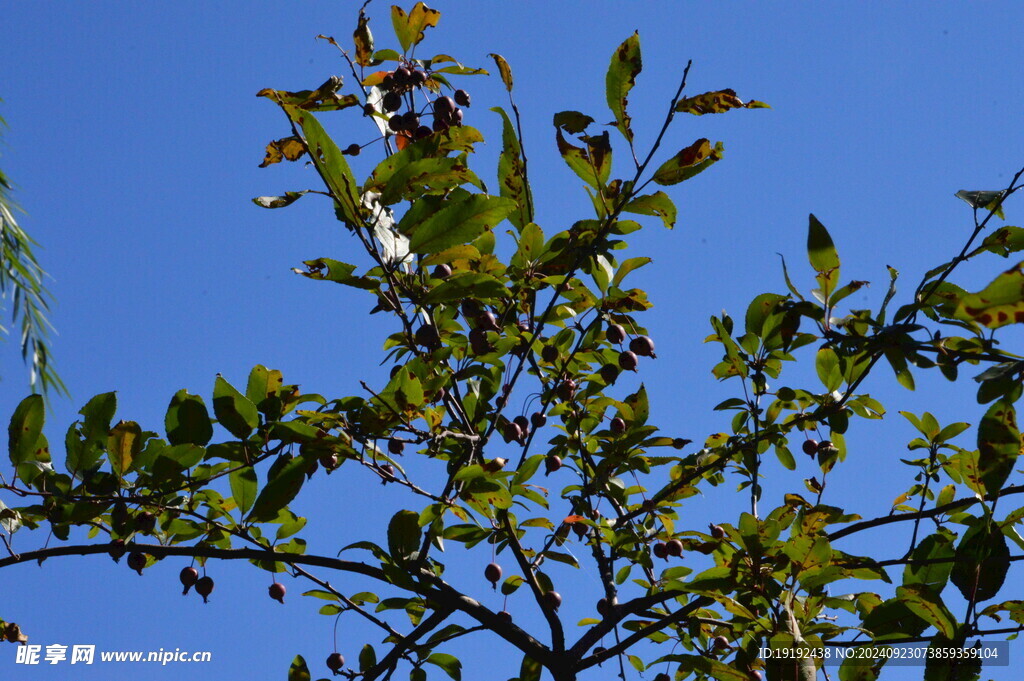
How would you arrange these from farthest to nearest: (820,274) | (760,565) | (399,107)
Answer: (399,107)
(760,565)
(820,274)

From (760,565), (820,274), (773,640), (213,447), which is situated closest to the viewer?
(820,274)

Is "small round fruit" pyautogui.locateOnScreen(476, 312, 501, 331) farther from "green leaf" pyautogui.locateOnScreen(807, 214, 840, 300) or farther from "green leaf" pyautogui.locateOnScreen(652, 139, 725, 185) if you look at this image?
"green leaf" pyautogui.locateOnScreen(807, 214, 840, 300)

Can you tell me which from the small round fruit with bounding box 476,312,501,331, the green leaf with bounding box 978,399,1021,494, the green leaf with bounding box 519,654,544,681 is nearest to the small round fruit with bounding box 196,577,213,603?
the green leaf with bounding box 519,654,544,681

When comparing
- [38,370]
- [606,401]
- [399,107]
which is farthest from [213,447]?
[38,370]

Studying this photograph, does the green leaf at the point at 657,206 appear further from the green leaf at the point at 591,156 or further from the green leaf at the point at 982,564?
the green leaf at the point at 982,564

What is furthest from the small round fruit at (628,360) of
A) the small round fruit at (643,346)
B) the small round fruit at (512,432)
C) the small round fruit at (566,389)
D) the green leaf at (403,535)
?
the green leaf at (403,535)

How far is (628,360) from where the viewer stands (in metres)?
1.80

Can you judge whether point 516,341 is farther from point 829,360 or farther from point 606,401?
point 829,360

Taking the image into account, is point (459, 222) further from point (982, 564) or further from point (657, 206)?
point (982, 564)

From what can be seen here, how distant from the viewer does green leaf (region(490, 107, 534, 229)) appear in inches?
60.9

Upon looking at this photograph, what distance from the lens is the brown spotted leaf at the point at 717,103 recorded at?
A: 137cm

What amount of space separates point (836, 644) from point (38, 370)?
5.77m

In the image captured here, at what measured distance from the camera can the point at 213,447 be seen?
141 cm

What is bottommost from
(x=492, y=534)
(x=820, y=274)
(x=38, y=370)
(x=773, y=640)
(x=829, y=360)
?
(x=773, y=640)
